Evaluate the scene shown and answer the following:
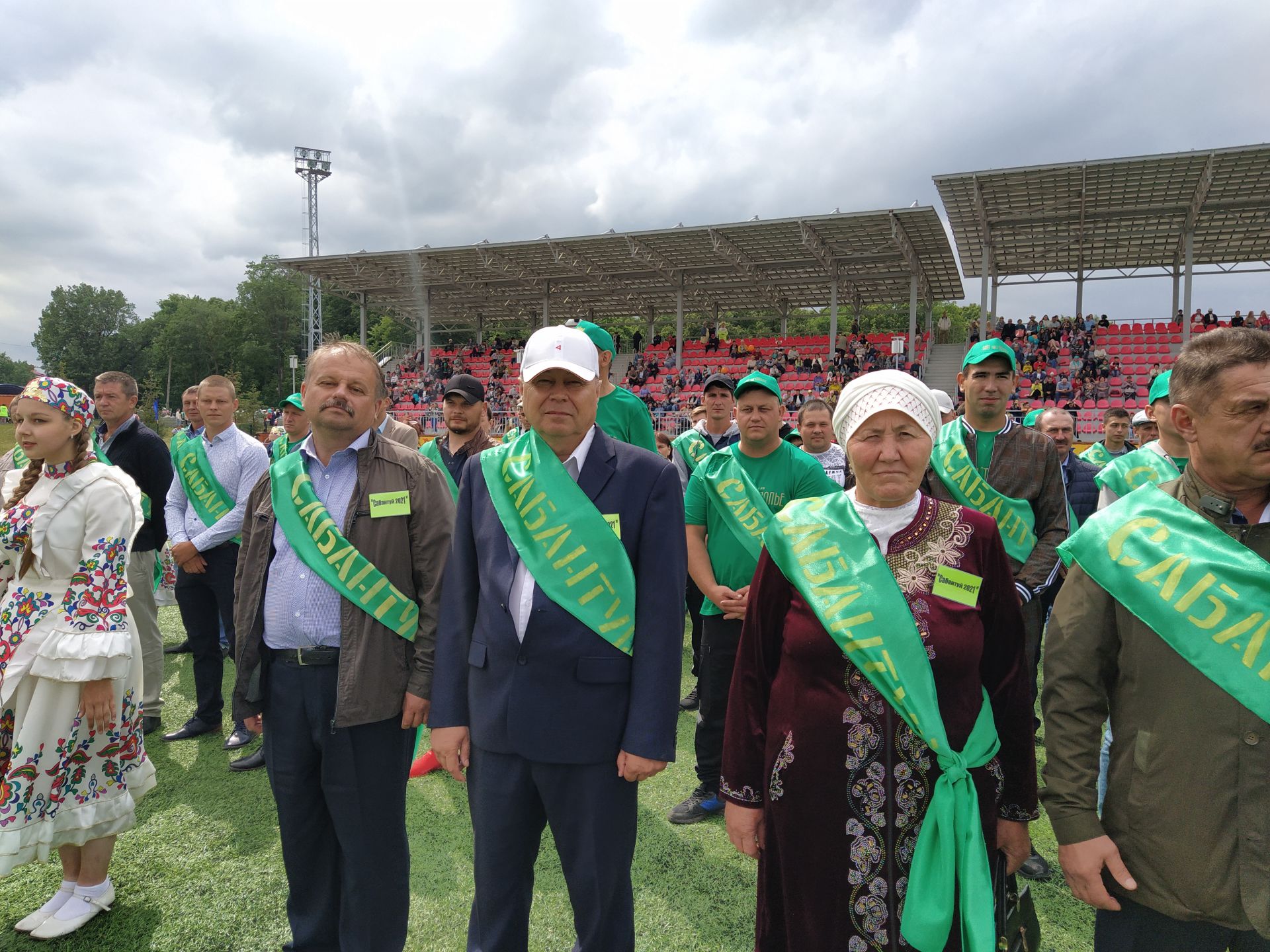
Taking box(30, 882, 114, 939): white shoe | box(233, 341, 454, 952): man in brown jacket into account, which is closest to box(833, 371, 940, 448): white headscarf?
box(233, 341, 454, 952): man in brown jacket

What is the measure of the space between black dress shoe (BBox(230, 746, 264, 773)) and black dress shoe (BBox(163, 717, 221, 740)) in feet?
1.90

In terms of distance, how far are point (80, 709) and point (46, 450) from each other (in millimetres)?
936

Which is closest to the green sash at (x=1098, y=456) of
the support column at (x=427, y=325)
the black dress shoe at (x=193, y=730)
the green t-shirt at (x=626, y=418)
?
the green t-shirt at (x=626, y=418)

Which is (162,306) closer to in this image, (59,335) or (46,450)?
(59,335)

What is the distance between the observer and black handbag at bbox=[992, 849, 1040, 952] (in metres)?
1.66

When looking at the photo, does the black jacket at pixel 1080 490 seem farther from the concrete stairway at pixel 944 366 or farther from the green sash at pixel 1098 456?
the concrete stairway at pixel 944 366

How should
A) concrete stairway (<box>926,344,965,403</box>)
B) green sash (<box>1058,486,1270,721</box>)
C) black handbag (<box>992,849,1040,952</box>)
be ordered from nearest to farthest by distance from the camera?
green sash (<box>1058,486,1270,721</box>), black handbag (<box>992,849,1040,952</box>), concrete stairway (<box>926,344,965,403</box>)

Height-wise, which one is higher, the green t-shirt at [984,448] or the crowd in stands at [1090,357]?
the crowd in stands at [1090,357]

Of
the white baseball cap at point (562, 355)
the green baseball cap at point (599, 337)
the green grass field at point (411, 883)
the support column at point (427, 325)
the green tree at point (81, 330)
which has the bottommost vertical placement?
the green grass field at point (411, 883)

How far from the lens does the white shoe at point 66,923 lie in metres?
2.54

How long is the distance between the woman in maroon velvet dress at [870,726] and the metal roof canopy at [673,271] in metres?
19.4

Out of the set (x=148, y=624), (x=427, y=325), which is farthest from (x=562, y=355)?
(x=427, y=325)

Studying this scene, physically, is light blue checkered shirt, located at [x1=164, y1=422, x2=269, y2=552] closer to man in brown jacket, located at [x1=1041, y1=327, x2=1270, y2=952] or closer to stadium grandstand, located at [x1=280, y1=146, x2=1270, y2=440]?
man in brown jacket, located at [x1=1041, y1=327, x2=1270, y2=952]

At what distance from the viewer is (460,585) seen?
200 centimetres
